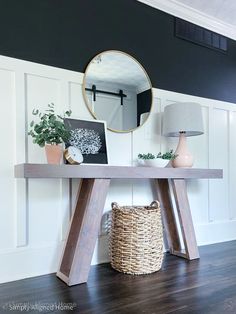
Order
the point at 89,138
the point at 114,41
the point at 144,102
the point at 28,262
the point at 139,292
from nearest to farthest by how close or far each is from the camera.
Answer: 1. the point at 139,292
2. the point at 28,262
3. the point at 89,138
4. the point at 114,41
5. the point at 144,102

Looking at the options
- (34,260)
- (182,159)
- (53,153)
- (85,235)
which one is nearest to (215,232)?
(182,159)

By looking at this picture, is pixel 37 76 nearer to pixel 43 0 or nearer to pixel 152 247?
pixel 43 0

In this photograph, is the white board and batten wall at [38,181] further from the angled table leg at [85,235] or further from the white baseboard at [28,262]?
the angled table leg at [85,235]

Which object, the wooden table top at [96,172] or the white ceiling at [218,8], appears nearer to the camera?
the wooden table top at [96,172]

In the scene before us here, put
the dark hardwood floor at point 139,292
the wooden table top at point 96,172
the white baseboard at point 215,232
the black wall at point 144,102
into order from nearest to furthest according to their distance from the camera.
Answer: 1. the dark hardwood floor at point 139,292
2. the wooden table top at point 96,172
3. the black wall at point 144,102
4. the white baseboard at point 215,232

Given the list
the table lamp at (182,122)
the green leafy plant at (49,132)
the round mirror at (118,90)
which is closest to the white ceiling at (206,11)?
the round mirror at (118,90)

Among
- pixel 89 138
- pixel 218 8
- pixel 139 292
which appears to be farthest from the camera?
pixel 218 8

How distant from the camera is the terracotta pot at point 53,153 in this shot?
1935 millimetres

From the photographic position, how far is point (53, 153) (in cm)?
193

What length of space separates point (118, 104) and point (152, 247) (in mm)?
1197

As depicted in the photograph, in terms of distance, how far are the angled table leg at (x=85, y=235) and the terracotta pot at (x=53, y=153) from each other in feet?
0.88

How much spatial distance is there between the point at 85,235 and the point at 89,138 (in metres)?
0.74

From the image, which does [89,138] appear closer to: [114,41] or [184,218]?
[114,41]

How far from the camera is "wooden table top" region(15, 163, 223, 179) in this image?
169cm
